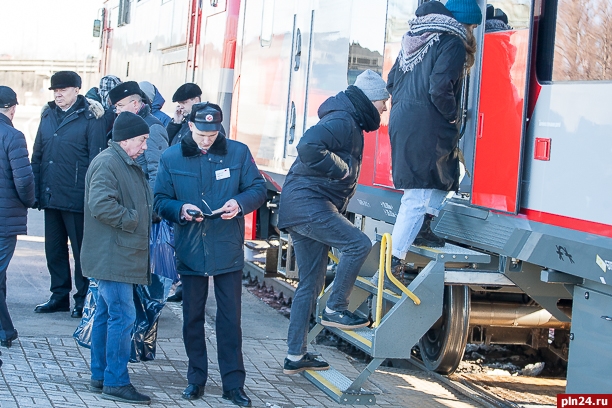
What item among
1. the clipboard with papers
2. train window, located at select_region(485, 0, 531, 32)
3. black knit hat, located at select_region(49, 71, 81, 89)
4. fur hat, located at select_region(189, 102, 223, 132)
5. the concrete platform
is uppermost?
train window, located at select_region(485, 0, 531, 32)

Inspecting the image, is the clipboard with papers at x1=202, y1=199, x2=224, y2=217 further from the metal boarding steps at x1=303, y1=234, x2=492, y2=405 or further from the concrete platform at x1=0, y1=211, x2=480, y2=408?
the concrete platform at x1=0, y1=211, x2=480, y2=408

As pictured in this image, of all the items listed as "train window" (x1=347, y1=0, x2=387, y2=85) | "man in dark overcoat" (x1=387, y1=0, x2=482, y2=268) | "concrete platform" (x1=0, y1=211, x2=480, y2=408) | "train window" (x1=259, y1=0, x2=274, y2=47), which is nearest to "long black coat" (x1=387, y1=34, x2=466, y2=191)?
"man in dark overcoat" (x1=387, y1=0, x2=482, y2=268)

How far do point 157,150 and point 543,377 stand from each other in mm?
3450

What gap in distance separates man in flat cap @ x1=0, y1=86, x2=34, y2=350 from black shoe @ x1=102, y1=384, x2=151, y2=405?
51.5 inches

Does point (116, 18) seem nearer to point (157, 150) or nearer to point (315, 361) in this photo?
point (157, 150)

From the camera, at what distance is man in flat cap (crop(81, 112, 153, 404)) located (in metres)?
4.95

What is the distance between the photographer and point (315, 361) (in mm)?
5867

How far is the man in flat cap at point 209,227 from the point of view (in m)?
5.14

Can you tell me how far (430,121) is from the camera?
530 cm

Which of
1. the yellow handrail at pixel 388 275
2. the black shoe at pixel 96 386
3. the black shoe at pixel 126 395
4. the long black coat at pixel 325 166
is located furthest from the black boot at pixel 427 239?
the black shoe at pixel 96 386

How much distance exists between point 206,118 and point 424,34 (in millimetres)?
1326

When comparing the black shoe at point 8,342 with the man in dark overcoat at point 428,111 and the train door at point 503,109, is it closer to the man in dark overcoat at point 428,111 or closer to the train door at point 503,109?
the man in dark overcoat at point 428,111

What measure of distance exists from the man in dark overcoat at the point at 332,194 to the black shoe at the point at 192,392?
0.76 metres

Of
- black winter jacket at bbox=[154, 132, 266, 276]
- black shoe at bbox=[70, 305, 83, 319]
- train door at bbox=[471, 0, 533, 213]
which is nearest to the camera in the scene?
train door at bbox=[471, 0, 533, 213]
